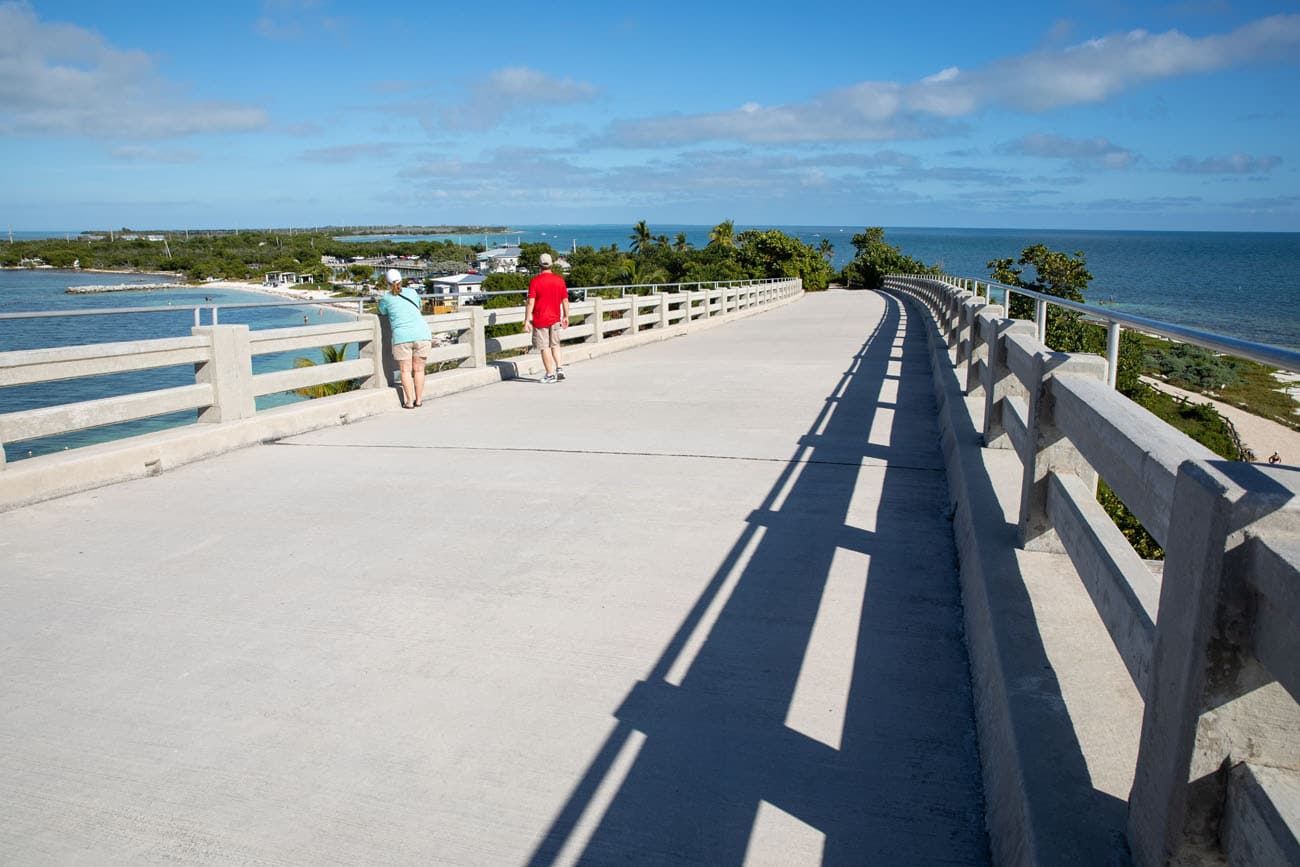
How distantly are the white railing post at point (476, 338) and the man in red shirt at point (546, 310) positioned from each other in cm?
65

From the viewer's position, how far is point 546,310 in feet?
45.2

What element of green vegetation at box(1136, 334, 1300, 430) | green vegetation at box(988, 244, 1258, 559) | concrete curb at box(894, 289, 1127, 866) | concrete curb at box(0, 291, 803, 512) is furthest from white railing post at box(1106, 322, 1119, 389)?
green vegetation at box(1136, 334, 1300, 430)

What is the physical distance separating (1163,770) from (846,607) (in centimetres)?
283

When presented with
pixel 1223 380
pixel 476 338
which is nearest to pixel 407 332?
pixel 476 338

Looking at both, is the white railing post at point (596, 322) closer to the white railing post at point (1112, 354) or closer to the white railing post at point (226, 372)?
the white railing post at point (226, 372)

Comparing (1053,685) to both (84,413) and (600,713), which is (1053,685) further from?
(84,413)

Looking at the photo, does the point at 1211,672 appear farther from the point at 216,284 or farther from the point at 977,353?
the point at 216,284

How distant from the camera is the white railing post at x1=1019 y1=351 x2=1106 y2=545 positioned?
432 centimetres

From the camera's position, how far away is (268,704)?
4.04 metres

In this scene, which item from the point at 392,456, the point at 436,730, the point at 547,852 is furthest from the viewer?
the point at 392,456

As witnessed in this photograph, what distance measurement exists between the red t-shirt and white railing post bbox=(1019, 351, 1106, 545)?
9669 millimetres

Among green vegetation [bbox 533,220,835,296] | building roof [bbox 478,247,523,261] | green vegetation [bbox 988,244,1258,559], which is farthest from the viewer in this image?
building roof [bbox 478,247,523,261]

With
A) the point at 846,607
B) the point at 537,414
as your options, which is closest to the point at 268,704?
the point at 846,607

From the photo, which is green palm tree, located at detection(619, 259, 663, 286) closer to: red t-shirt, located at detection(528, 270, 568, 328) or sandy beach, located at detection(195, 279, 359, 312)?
sandy beach, located at detection(195, 279, 359, 312)
